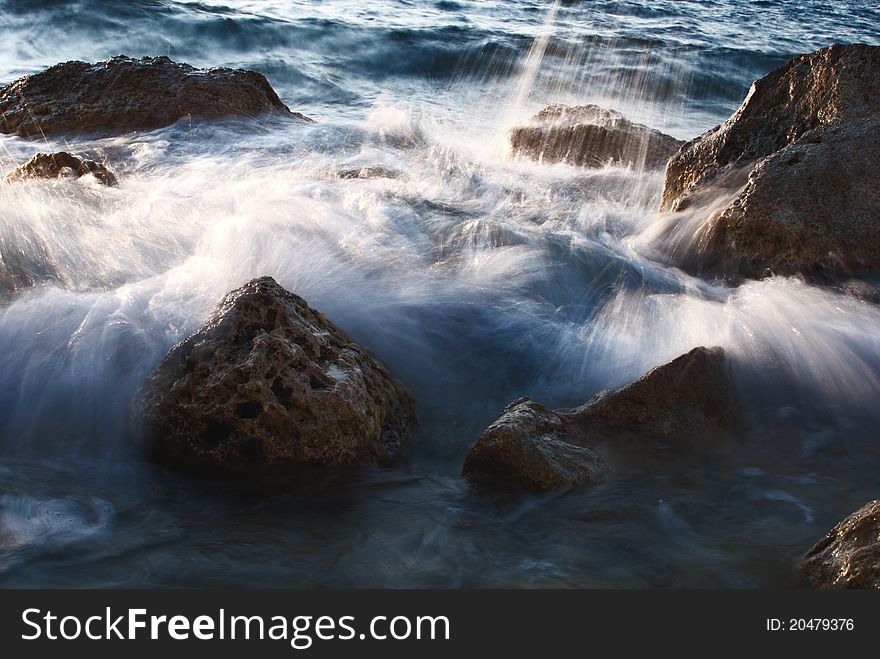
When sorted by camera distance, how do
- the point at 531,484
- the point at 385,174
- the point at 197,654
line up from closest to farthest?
the point at 197,654, the point at 531,484, the point at 385,174

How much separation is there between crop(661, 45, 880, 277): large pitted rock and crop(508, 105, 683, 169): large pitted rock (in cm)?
184

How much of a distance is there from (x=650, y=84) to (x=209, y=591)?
12.7m

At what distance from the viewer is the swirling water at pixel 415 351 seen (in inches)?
118

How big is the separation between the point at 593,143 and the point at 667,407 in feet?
14.8

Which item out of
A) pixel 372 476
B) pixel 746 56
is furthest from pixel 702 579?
pixel 746 56

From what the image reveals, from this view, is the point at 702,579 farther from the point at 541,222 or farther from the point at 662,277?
the point at 541,222

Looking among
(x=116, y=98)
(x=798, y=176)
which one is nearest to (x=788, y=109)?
(x=798, y=176)

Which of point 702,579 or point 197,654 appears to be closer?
point 197,654

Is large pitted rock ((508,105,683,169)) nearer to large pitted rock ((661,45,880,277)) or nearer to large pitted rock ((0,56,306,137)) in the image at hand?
large pitted rock ((661,45,880,277))

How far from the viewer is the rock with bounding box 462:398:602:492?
331cm

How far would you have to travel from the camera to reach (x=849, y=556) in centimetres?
265

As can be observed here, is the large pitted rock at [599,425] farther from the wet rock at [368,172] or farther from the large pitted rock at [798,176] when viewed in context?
the wet rock at [368,172]

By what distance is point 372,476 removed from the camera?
3439mm

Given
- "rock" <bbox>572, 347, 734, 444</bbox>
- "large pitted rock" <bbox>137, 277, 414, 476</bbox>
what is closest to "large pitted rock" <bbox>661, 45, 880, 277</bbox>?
"rock" <bbox>572, 347, 734, 444</bbox>
